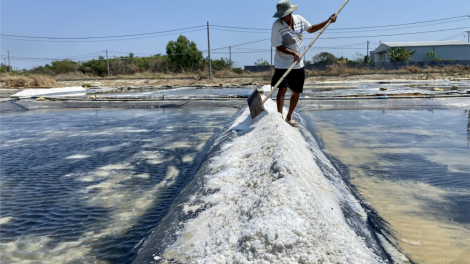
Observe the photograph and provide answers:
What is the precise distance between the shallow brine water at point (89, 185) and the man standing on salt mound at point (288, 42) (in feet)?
3.92

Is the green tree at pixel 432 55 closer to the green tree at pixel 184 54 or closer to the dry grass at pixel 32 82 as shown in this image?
the green tree at pixel 184 54

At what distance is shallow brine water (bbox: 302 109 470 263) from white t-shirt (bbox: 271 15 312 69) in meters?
1.02

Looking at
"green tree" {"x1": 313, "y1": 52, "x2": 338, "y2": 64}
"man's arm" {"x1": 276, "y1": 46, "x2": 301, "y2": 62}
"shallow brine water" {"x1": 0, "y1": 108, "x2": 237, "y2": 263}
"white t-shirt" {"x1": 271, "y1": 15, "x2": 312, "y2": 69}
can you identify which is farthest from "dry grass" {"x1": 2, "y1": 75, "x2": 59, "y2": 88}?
"green tree" {"x1": 313, "y1": 52, "x2": 338, "y2": 64}

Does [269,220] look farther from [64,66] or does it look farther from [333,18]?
[64,66]

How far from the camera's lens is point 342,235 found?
134cm

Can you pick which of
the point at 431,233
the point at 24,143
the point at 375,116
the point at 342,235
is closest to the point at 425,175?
the point at 431,233

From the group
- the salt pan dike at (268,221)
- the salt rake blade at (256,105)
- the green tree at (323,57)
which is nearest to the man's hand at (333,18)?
the salt rake blade at (256,105)

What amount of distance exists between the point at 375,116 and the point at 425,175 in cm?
327

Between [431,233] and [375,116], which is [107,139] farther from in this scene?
[375,116]

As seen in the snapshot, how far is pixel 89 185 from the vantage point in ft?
8.94

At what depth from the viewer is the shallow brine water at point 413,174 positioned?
172cm

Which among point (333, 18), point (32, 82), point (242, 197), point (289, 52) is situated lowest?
point (242, 197)

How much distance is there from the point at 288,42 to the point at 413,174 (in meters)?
1.80

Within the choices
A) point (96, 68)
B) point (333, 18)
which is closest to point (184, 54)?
point (96, 68)
